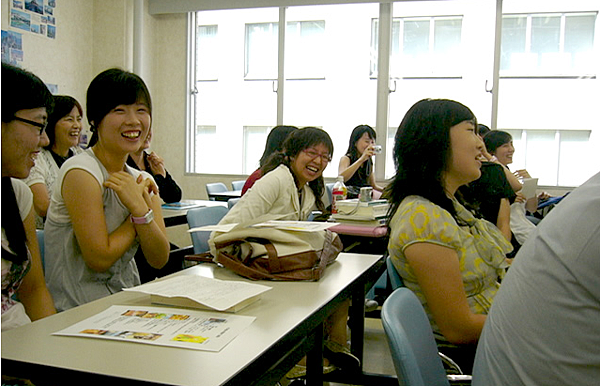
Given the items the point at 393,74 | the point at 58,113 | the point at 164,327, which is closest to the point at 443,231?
the point at 164,327

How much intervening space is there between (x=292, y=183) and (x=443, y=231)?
1.26 metres

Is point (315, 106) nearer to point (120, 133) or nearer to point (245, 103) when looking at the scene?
point (245, 103)

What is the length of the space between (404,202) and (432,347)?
1.81 feet

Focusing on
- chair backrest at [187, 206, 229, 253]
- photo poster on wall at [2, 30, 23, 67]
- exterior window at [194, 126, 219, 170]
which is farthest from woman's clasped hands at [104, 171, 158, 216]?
exterior window at [194, 126, 219, 170]

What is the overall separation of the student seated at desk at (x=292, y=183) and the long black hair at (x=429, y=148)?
770 millimetres

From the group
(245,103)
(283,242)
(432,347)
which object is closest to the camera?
(432,347)

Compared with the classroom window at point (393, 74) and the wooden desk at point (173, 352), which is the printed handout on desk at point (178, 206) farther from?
the classroom window at point (393, 74)

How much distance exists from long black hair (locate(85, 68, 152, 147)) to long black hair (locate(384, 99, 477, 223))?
3.02ft

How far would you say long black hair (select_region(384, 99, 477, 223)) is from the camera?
162 centimetres

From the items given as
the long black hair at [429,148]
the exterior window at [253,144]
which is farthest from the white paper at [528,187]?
the exterior window at [253,144]

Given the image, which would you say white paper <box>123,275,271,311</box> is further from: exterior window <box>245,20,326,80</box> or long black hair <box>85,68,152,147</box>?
exterior window <box>245,20,326,80</box>

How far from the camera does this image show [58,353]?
0.97m

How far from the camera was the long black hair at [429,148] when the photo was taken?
1621mm

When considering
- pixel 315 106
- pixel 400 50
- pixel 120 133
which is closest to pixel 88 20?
pixel 315 106
